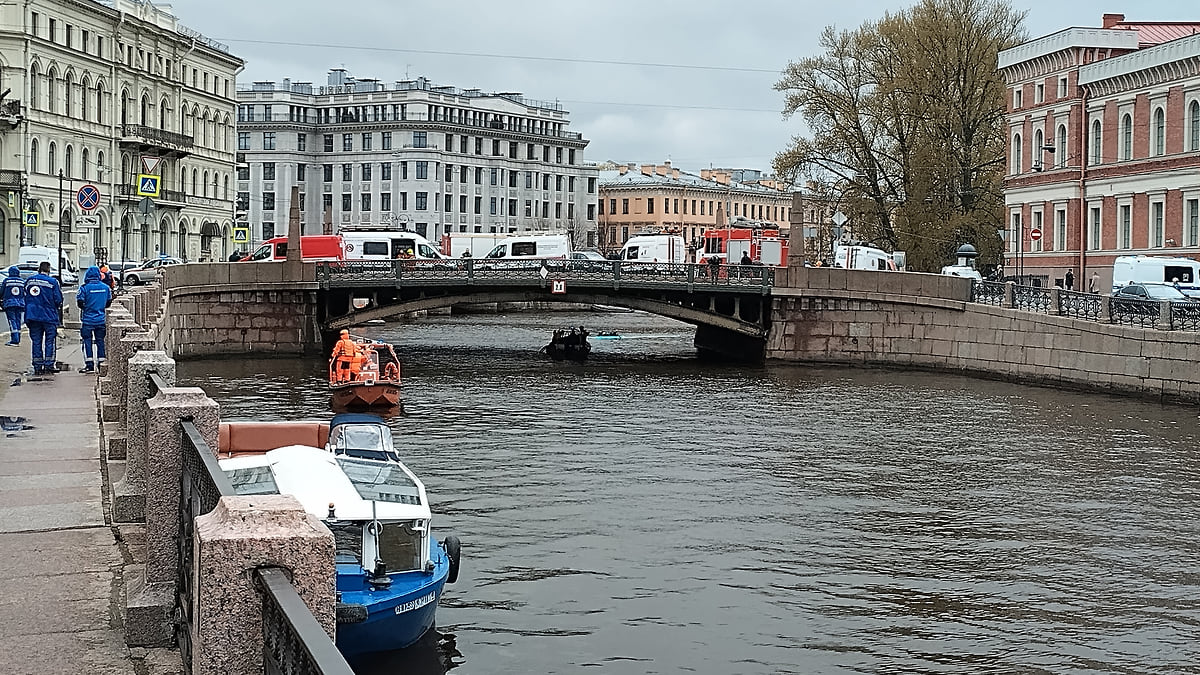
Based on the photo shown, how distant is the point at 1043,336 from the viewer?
3944cm

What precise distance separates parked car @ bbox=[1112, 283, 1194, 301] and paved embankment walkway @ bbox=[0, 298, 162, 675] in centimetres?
3270

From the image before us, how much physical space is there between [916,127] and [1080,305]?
27.0 m

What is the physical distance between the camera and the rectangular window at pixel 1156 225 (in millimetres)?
52844

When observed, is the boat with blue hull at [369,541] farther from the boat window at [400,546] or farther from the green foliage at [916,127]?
the green foliage at [916,127]

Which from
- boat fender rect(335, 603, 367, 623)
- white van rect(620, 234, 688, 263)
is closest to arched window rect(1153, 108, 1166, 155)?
white van rect(620, 234, 688, 263)

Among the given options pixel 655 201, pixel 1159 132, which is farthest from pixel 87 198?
pixel 655 201

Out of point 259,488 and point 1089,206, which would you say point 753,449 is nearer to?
point 259,488

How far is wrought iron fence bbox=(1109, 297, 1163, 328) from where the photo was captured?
118 feet

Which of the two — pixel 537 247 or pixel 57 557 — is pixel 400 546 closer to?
pixel 57 557

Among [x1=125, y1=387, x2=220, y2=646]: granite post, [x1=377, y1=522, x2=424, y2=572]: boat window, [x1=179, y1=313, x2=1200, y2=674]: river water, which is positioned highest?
[x1=125, y1=387, x2=220, y2=646]: granite post

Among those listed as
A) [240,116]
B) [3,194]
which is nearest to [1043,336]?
[3,194]

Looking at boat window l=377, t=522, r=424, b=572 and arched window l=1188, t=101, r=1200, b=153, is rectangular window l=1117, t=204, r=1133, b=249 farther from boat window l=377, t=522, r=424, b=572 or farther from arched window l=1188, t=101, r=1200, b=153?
boat window l=377, t=522, r=424, b=572

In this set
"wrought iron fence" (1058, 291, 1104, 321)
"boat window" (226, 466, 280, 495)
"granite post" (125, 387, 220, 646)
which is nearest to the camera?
"granite post" (125, 387, 220, 646)

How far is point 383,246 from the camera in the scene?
59.9 m
